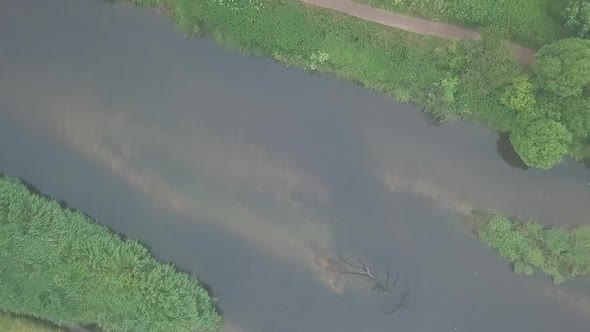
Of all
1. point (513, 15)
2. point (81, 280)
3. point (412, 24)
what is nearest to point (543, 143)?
point (513, 15)

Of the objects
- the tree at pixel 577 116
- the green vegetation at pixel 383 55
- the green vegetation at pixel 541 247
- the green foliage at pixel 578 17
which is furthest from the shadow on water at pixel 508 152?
the green foliage at pixel 578 17

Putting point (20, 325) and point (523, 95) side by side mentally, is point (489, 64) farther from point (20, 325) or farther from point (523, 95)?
point (20, 325)

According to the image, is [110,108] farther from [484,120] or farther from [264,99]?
[484,120]

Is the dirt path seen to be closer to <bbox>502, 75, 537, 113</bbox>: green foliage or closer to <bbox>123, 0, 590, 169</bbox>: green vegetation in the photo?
<bbox>123, 0, 590, 169</bbox>: green vegetation

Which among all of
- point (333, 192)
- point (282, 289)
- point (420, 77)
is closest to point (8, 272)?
point (282, 289)

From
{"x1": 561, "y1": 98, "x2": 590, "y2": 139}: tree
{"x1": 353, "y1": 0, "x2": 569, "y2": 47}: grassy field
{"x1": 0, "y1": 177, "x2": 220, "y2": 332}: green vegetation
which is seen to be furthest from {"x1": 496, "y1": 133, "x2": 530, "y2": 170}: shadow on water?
{"x1": 0, "y1": 177, "x2": 220, "y2": 332}: green vegetation

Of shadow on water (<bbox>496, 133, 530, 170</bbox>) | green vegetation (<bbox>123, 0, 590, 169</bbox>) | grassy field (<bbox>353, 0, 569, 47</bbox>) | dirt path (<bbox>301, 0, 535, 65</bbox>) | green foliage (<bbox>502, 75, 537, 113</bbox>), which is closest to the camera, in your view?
green foliage (<bbox>502, 75, 537, 113</bbox>)
